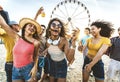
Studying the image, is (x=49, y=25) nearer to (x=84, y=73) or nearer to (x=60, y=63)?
(x=60, y=63)

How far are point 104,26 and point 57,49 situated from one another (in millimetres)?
1419

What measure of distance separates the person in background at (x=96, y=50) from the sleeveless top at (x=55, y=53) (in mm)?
676

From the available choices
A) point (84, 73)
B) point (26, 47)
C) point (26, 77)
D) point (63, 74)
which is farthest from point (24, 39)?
point (84, 73)

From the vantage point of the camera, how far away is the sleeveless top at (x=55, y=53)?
19.9 feet

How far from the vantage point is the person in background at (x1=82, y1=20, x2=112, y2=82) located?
21.5 ft

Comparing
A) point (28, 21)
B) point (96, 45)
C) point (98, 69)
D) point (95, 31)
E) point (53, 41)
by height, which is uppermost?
point (28, 21)

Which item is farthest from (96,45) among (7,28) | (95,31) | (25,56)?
(7,28)

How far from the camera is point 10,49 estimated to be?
21.2ft

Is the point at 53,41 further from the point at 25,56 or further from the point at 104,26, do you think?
the point at 104,26

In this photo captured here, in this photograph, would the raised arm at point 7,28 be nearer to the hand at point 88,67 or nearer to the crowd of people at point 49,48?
the crowd of people at point 49,48

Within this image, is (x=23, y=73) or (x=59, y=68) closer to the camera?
(x=23, y=73)

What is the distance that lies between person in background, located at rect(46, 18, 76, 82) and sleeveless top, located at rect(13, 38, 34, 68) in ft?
2.06

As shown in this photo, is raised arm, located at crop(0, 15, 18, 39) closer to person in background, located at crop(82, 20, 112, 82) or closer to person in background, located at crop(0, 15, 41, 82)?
person in background, located at crop(0, 15, 41, 82)

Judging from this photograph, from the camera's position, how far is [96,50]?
6.67 m
